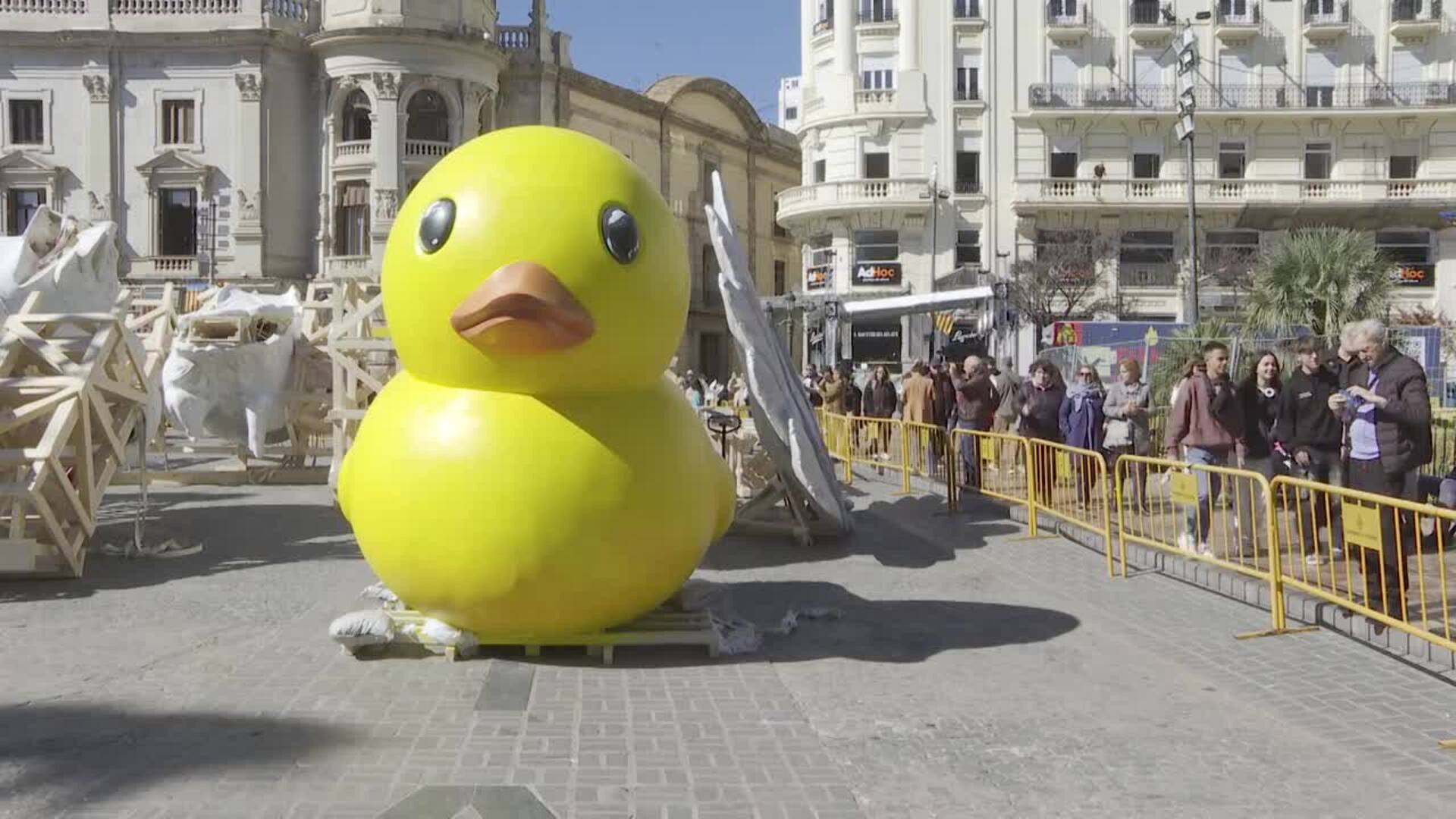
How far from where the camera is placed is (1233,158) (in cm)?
3759

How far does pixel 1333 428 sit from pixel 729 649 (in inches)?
203

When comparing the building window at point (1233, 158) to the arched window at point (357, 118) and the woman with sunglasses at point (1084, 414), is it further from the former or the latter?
the woman with sunglasses at point (1084, 414)

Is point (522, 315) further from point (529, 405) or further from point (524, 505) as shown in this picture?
point (524, 505)

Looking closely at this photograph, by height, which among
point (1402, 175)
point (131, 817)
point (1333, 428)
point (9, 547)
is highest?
point (1402, 175)

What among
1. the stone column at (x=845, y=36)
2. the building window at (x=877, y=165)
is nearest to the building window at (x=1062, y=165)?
the building window at (x=877, y=165)

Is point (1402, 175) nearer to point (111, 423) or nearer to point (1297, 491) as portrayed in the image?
point (1297, 491)

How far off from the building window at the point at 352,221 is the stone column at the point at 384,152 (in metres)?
0.62

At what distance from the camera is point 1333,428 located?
8828mm

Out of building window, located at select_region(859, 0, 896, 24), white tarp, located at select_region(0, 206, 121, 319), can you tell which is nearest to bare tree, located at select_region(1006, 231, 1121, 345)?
building window, located at select_region(859, 0, 896, 24)

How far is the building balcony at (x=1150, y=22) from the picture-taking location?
3700 cm

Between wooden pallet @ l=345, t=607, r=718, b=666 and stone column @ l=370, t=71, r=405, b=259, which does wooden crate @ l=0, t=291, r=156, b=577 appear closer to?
wooden pallet @ l=345, t=607, r=718, b=666

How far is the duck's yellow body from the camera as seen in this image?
5.76 meters

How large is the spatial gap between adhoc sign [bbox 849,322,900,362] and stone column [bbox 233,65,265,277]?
737 inches

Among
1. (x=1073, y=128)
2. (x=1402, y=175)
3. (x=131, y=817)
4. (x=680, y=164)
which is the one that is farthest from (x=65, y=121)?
(x=1402, y=175)
